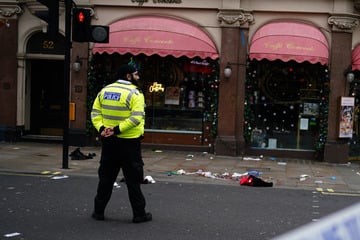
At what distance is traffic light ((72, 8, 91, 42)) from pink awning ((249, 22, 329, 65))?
4512mm

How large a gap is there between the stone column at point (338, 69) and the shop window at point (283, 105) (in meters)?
0.44

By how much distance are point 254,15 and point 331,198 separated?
6.56 m

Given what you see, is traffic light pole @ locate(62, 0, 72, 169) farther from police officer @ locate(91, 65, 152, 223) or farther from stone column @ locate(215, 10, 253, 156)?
stone column @ locate(215, 10, 253, 156)

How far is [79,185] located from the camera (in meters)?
8.55

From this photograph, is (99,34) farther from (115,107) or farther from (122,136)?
(122,136)

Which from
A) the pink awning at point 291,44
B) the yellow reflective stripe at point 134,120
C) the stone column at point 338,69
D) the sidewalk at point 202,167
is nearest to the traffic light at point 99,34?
the sidewalk at point 202,167

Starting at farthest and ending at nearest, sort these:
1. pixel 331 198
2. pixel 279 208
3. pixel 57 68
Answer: pixel 57 68
pixel 331 198
pixel 279 208

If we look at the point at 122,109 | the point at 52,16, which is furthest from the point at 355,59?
the point at 122,109

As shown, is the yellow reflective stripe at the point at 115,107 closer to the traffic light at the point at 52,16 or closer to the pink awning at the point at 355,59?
the traffic light at the point at 52,16

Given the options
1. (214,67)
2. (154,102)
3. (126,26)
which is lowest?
(154,102)

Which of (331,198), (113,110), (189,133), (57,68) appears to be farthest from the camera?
(57,68)

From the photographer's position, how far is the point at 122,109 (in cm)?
607

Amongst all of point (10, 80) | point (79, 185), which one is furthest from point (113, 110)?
point (10, 80)

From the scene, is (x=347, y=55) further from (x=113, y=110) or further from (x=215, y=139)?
(x=113, y=110)
